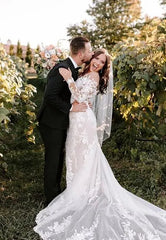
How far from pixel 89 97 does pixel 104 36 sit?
25222mm

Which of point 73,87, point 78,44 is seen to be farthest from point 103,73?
point 73,87

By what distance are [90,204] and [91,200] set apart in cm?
5

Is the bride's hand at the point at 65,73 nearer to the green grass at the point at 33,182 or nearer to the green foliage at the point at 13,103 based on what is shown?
the green foliage at the point at 13,103

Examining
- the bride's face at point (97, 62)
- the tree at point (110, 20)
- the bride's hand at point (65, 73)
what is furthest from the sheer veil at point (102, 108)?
the tree at point (110, 20)

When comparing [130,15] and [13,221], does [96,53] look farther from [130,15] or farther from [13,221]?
[130,15]

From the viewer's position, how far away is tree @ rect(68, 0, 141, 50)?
2728 centimetres

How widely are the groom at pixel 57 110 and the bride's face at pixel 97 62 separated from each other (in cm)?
7

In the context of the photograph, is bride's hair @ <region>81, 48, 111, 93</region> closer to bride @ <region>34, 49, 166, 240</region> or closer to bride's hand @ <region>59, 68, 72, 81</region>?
bride @ <region>34, 49, 166, 240</region>

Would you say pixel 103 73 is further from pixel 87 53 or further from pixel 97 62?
pixel 87 53

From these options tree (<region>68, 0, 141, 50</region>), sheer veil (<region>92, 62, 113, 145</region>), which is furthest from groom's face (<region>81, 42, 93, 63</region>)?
tree (<region>68, 0, 141, 50</region>)

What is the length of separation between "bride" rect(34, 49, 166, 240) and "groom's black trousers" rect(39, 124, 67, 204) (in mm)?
108

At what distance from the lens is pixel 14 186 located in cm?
423

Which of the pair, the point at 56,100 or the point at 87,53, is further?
the point at 87,53

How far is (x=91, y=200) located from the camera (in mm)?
3174
